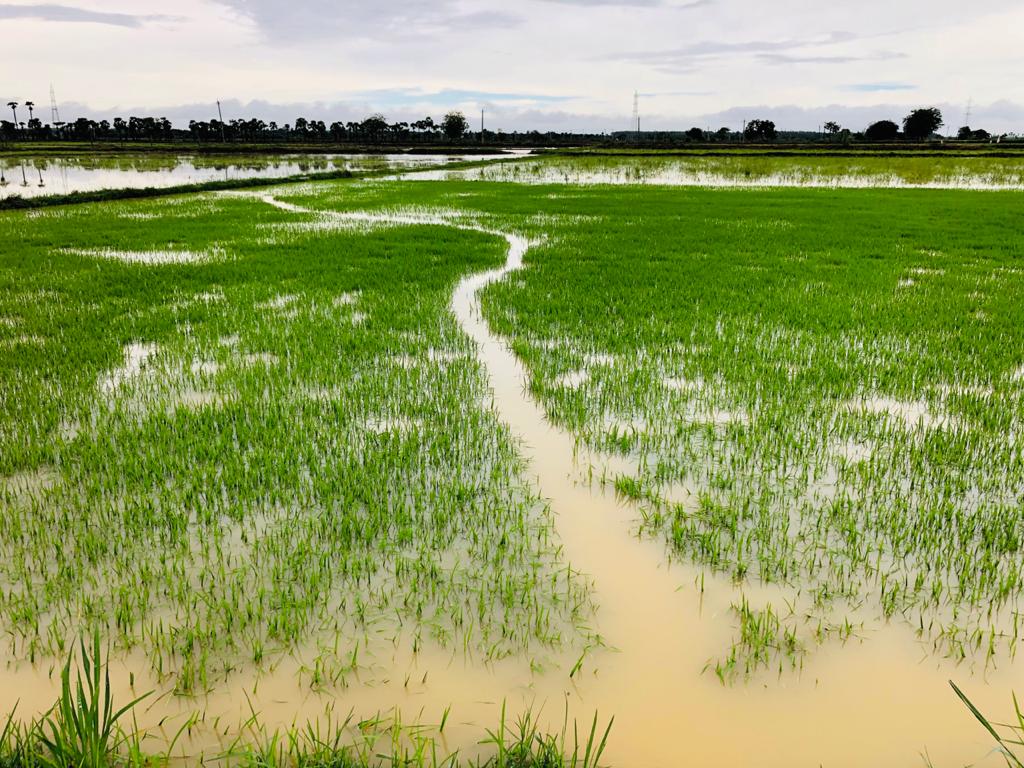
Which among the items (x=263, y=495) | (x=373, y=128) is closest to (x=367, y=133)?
(x=373, y=128)

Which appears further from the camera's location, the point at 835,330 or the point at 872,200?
the point at 872,200

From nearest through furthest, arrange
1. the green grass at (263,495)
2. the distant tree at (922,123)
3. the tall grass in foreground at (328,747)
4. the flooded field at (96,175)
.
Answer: the tall grass in foreground at (328,747) → the green grass at (263,495) → the flooded field at (96,175) → the distant tree at (922,123)

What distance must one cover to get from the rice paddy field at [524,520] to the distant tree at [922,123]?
354 ft

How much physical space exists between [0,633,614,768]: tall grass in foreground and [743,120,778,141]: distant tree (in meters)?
107

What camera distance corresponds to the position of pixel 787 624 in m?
2.78

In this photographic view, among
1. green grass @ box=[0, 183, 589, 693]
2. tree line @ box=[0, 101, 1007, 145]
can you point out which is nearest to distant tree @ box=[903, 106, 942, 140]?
tree line @ box=[0, 101, 1007, 145]

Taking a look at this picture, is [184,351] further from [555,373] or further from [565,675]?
[565,675]

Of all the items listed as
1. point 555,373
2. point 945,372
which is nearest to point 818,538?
point 555,373

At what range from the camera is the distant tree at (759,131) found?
9575 cm

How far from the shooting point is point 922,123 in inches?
3696

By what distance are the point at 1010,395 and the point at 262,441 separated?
591 cm

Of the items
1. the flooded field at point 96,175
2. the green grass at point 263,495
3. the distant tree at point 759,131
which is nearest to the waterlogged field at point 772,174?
the flooded field at point 96,175

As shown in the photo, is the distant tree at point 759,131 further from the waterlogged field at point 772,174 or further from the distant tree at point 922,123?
the waterlogged field at point 772,174

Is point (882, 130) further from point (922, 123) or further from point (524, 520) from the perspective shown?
point (524, 520)
